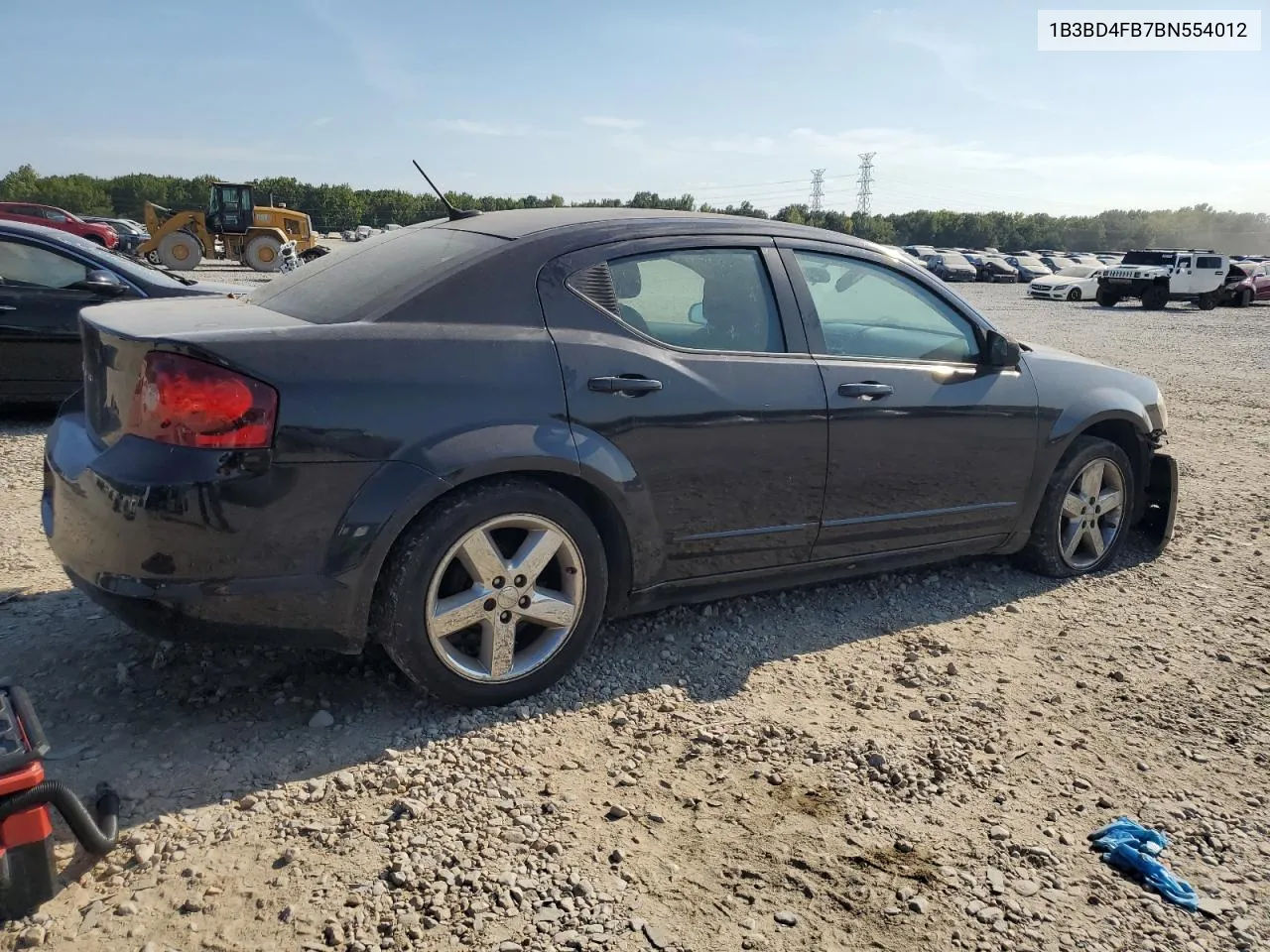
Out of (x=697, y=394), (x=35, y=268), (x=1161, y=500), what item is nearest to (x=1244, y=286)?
(x=1161, y=500)

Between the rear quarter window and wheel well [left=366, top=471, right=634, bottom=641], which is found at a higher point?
the rear quarter window

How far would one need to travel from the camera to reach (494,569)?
3.14 m

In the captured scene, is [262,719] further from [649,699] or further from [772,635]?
[772,635]

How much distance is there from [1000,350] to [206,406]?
10.6ft

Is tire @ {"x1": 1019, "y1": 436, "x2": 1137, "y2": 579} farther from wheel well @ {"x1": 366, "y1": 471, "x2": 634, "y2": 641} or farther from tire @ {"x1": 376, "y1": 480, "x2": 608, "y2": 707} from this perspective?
tire @ {"x1": 376, "y1": 480, "x2": 608, "y2": 707}

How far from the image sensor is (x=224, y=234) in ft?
96.6

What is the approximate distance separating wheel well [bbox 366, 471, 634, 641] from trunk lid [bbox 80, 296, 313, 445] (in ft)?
2.24

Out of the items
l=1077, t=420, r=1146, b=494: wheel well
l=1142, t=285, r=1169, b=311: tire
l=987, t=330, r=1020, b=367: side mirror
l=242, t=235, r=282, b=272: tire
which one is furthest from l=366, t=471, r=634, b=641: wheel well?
l=1142, t=285, r=1169, b=311: tire

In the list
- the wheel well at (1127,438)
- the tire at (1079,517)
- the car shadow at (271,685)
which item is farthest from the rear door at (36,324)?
the wheel well at (1127,438)

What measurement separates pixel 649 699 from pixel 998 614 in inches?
71.4

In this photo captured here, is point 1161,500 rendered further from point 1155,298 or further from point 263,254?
point 263,254

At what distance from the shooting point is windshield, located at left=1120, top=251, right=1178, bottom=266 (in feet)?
97.0

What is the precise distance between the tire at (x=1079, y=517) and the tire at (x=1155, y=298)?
27.7 m

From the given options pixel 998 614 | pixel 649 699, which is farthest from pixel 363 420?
pixel 998 614
